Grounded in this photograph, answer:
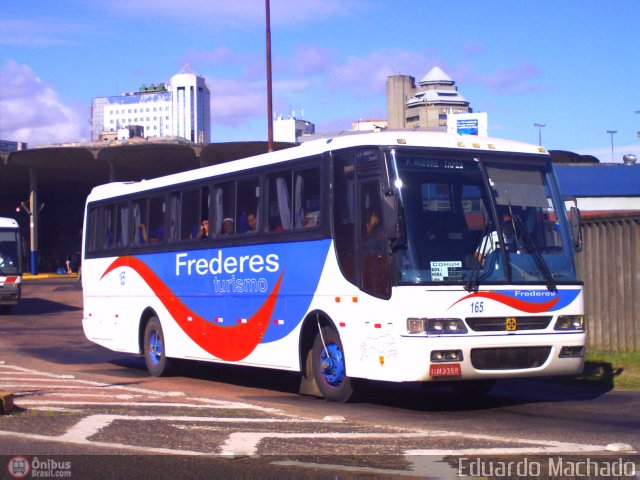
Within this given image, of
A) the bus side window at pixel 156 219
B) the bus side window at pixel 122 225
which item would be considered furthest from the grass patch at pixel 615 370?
the bus side window at pixel 122 225

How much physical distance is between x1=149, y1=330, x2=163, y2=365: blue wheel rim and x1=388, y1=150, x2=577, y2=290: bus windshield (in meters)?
7.33

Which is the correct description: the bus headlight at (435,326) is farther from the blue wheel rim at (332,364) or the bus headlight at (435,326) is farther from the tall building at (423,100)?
the tall building at (423,100)

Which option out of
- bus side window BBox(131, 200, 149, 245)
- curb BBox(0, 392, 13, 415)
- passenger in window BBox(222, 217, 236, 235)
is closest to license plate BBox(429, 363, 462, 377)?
curb BBox(0, 392, 13, 415)

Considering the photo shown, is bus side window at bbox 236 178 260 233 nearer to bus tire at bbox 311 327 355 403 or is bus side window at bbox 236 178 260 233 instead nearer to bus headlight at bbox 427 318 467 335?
bus tire at bbox 311 327 355 403

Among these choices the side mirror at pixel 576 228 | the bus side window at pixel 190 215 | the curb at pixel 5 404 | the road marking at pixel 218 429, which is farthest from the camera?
the bus side window at pixel 190 215

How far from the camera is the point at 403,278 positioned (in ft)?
35.1

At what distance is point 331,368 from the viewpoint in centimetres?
1212

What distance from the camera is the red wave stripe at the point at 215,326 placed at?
13.6 metres

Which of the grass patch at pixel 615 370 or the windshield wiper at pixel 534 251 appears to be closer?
the windshield wiper at pixel 534 251

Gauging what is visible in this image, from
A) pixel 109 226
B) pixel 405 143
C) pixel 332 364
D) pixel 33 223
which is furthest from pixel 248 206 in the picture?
pixel 33 223

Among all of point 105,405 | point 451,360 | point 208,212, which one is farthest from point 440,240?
point 208,212

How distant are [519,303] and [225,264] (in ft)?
16.8

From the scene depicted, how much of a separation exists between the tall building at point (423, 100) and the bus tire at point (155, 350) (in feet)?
511

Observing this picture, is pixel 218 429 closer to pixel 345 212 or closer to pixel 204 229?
pixel 345 212
